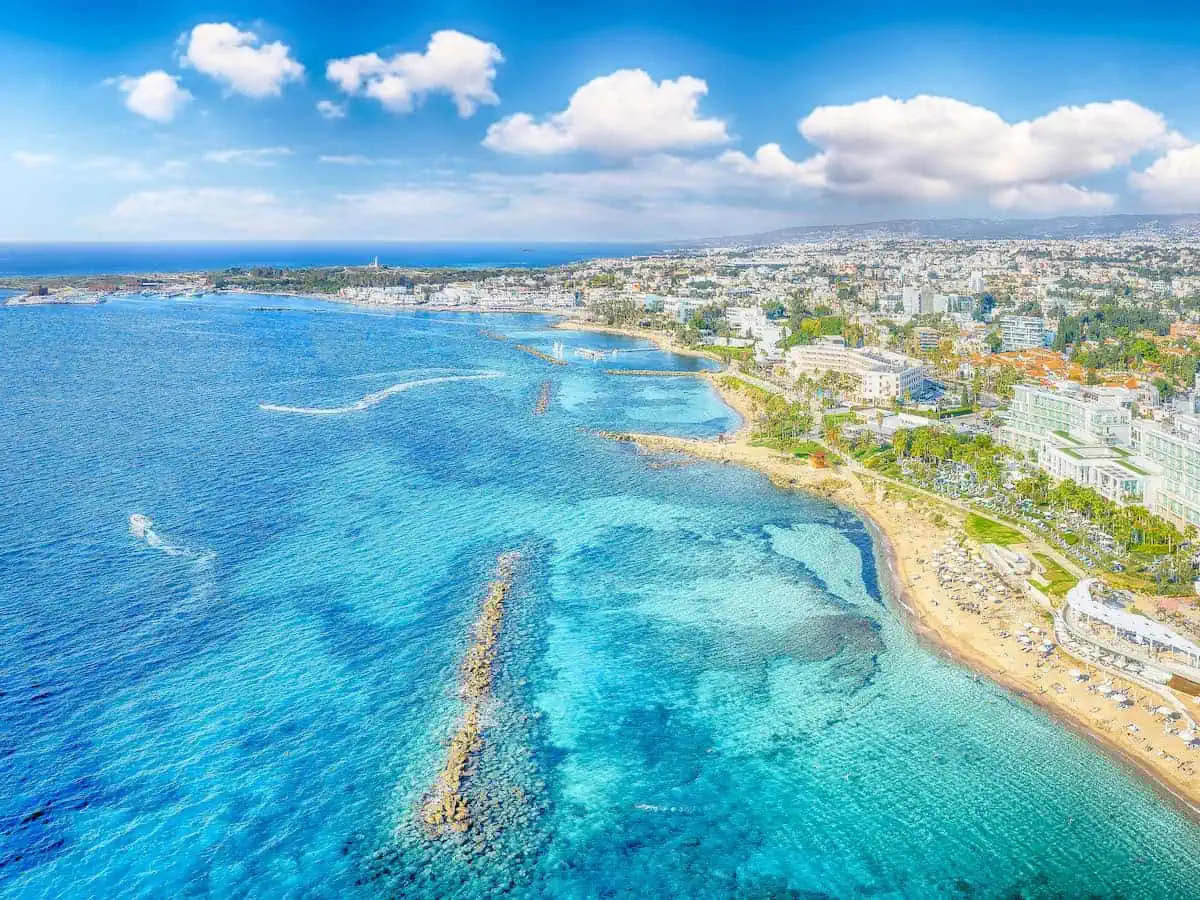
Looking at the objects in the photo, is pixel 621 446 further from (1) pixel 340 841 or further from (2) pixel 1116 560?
(1) pixel 340 841

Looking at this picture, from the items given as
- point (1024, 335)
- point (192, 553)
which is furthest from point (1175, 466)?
point (1024, 335)

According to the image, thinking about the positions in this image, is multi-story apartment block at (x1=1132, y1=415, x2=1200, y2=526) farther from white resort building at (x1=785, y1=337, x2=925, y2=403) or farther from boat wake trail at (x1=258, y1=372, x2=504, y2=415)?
boat wake trail at (x1=258, y1=372, x2=504, y2=415)

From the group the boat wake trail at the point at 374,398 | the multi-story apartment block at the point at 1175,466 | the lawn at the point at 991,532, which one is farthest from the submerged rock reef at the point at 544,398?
the multi-story apartment block at the point at 1175,466

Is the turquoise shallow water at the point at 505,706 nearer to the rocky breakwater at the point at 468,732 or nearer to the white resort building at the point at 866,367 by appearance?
the rocky breakwater at the point at 468,732

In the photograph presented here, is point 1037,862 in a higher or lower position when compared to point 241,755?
lower

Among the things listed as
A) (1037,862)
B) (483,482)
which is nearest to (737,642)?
(1037,862)

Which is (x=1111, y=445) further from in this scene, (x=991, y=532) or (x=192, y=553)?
(x=192, y=553)
